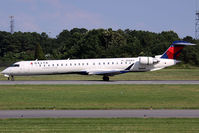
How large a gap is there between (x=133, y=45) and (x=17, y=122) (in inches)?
2931

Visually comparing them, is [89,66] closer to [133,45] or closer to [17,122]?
[17,122]

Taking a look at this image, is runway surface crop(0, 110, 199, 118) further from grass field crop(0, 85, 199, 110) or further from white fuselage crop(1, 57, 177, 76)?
white fuselage crop(1, 57, 177, 76)

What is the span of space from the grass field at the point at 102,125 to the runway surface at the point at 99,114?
1.16 meters

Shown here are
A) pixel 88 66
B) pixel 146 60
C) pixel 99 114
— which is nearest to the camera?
pixel 99 114

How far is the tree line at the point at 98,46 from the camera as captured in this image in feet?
276

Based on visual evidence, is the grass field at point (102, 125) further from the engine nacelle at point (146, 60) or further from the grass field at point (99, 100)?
the engine nacelle at point (146, 60)

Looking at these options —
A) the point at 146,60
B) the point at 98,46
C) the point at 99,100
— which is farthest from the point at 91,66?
the point at 98,46

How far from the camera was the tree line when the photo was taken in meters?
84.0

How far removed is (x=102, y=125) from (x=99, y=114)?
2.83m

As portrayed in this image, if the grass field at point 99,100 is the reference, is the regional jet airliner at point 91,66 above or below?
above

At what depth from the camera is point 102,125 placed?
13375 mm

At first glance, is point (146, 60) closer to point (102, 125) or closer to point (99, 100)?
point (99, 100)

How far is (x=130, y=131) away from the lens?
40.5ft

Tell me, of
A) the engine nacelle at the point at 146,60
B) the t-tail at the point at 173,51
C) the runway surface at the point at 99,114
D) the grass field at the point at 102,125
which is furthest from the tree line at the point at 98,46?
the grass field at the point at 102,125
